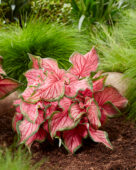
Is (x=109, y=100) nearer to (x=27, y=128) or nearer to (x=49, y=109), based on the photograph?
(x=49, y=109)

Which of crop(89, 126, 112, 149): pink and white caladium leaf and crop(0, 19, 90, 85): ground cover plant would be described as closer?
crop(89, 126, 112, 149): pink and white caladium leaf

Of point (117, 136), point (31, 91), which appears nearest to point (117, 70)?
point (117, 136)

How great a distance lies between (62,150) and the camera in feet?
4.17

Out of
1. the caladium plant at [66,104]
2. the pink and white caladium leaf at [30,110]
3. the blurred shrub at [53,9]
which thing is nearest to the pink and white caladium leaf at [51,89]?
the caladium plant at [66,104]

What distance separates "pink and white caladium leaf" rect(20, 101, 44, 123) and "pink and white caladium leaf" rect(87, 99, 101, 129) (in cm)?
24

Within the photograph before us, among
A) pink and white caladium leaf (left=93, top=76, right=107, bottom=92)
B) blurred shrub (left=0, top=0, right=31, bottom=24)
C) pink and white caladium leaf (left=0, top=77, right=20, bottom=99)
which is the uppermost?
blurred shrub (left=0, top=0, right=31, bottom=24)

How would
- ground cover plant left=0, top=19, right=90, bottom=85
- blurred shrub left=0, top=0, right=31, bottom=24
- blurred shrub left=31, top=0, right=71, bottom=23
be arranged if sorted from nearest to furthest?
ground cover plant left=0, top=19, right=90, bottom=85 < blurred shrub left=31, top=0, right=71, bottom=23 < blurred shrub left=0, top=0, right=31, bottom=24

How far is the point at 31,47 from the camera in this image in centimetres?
201

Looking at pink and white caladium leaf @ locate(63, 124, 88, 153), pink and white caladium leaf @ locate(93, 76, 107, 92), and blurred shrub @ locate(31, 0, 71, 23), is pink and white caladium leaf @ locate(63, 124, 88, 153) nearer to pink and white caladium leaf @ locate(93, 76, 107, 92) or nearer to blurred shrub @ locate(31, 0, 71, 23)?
pink and white caladium leaf @ locate(93, 76, 107, 92)

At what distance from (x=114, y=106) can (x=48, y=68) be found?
1.34 ft

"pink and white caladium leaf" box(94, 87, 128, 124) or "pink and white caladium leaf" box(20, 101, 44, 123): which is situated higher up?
"pink and white caladium leaf" box(20, 101, 44, 123)

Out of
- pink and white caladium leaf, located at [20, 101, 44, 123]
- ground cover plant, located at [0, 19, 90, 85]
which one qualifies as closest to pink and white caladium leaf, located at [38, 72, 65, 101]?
pink and white caladium leaf, located at [20, 101, 44, 123]

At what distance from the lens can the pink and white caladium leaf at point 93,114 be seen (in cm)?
117

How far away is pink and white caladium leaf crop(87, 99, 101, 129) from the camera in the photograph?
1.17 metres
